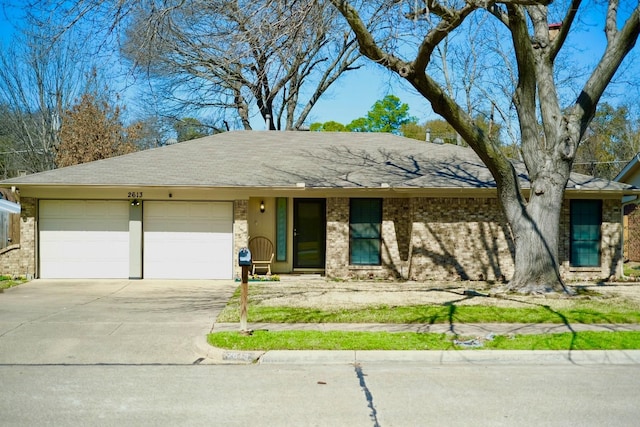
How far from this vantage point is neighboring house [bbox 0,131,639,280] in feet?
54.1

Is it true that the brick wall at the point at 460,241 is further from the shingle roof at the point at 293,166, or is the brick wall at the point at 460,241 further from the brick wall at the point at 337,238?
the brick wall at the point at 337,238

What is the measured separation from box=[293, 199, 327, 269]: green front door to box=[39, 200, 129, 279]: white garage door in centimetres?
479

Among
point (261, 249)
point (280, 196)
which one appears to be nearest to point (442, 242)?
point (280, 196)

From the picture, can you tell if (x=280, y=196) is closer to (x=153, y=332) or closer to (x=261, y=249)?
(x=261, y=249)

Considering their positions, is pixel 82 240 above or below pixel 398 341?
above

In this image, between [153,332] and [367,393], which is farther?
[153,332]

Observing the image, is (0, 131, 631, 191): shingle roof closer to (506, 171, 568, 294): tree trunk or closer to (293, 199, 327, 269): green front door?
(293, 199, 327, 269): green front door

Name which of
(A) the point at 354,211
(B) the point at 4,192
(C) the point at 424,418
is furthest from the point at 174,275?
(C) the point at 424,418

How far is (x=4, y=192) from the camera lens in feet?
68.4

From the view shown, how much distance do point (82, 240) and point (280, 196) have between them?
550cm

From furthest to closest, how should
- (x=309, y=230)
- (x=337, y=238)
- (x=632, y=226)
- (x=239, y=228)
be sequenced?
(x=632, y=226) → (x=309, y=230) → (x=337, y=238) → (x=239, y=228)

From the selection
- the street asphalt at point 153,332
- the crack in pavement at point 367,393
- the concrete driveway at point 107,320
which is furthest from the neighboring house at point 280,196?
the crack in pavement at point 367,393

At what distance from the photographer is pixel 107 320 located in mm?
10789

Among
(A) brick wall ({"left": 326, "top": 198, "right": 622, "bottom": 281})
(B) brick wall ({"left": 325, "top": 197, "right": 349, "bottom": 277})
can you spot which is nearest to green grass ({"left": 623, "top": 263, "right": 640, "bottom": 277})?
(A) brick wall ({"left": 326, "top": 198, "right": 622, "bottom": 281})
